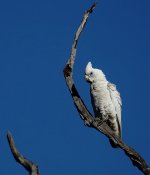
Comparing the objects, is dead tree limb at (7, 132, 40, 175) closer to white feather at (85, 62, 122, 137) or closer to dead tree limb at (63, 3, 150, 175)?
dead tree limb at (63, 3, 150, 175)

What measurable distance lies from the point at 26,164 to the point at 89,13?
136 inches

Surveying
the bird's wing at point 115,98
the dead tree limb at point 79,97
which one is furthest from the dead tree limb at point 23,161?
the bird's wing at point 115,98

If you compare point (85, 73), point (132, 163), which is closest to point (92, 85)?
point (85, 73)

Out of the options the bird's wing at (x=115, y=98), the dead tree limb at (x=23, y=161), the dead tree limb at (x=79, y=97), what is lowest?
the dead tree limb at (x=23, y=161)

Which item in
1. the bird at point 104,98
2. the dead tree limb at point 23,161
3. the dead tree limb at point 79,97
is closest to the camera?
the dead tree limb at point 23,161

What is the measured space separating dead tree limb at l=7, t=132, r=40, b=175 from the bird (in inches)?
171

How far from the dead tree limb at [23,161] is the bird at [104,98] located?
434 centimetres

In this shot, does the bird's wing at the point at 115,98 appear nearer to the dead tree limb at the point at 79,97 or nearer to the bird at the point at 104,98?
the bird at the point at 104,98

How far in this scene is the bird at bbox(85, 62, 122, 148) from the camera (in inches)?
423

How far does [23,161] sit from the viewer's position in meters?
6.55

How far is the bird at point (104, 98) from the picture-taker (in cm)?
1075

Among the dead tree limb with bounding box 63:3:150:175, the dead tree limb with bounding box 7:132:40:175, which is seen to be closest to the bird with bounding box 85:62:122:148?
the dead tree limb with bounding box 63:3:150:175

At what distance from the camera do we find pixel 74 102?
854cm

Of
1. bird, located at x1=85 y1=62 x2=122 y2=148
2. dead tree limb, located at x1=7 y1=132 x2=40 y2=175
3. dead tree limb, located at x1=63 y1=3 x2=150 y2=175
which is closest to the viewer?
dead tree limb, located at x1=7 y1=132 x2=40 y2=175
